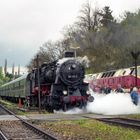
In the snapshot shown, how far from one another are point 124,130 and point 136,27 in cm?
698

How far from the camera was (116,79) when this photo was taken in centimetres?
5316

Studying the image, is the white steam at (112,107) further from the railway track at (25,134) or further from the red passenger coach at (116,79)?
the red passenger coach at (116,79)

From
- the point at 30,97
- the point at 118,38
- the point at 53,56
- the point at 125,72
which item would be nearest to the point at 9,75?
the point at 53,56

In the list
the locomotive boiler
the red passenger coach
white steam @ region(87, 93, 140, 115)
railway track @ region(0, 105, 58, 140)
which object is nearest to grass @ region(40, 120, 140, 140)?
railway track @ region(0, 105, 58, 140)

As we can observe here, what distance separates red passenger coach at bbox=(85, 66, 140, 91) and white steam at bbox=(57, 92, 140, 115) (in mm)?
13788

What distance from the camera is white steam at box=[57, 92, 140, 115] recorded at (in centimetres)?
3016

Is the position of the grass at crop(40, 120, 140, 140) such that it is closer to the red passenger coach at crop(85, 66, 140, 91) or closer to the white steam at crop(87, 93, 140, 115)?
the white steam at crop(87, 93, 140, 115)

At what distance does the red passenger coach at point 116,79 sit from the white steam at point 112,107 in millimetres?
13788

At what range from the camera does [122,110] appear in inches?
1193

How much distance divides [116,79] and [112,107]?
2233 cm

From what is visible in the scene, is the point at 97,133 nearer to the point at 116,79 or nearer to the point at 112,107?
the point at 112,107

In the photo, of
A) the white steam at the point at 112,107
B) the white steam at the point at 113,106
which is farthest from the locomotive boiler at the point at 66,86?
the white steam at the point at 113,106

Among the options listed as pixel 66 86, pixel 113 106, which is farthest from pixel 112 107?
pixel 66 86

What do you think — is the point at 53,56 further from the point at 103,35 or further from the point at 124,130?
the point at 124,130
